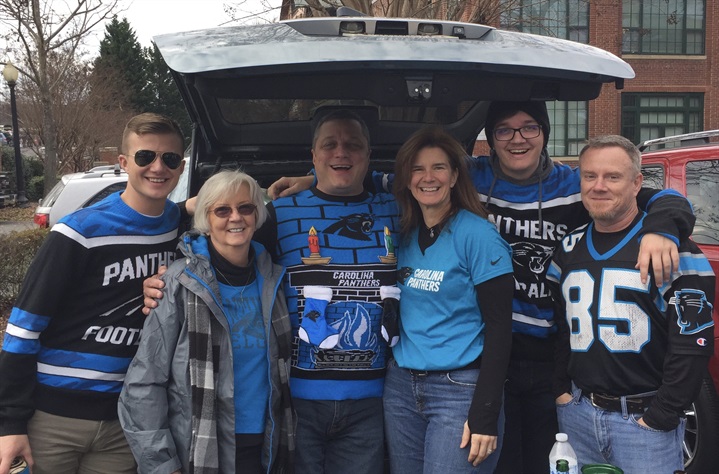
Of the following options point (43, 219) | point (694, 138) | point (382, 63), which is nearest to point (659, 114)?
point (43, 219)

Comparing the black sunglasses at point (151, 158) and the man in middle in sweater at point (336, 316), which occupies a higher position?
the black sunglasses at point (151, 158)

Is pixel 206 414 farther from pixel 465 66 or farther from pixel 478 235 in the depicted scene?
pixel 465 66

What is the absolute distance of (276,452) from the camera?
2416 mm

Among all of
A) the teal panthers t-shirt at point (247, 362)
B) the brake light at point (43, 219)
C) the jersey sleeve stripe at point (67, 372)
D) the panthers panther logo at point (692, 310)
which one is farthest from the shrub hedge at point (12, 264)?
the panthers panther logo at point (692, 310)

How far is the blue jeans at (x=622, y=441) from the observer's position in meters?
2.27

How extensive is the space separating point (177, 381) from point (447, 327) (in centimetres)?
99

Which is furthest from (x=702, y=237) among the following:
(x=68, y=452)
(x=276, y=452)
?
(x=68, y=452)

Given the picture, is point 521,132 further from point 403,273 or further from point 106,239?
point 106,239

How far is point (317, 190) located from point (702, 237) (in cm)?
246

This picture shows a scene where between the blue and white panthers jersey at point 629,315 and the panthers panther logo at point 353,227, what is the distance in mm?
819

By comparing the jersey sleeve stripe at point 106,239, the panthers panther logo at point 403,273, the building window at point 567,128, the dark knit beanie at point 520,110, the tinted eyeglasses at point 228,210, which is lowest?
the panthers panther logo at point 403,273

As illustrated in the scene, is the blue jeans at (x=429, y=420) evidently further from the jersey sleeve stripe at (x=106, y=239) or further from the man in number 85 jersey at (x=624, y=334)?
the jersey sleeve stripe at (x=106, y=239)

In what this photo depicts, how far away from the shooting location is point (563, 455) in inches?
88.4

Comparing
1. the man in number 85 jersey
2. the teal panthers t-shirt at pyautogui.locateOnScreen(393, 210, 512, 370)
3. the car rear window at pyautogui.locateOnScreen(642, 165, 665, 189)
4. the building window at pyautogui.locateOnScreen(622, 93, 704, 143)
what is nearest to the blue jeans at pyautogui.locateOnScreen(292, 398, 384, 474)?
the teal panthers t-shirt at pyautogui.locateOnScreen(393, 210, 512, 370)
